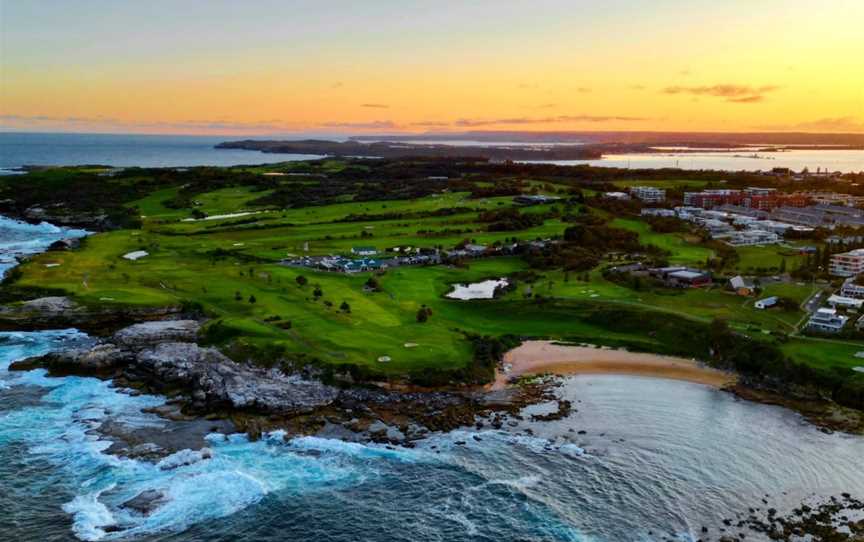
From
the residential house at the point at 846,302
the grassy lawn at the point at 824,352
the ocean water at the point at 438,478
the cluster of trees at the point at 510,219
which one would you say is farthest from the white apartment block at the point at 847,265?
the cluster of trees at the point at 510,219

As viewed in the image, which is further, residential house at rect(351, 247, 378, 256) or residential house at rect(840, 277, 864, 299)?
residential house at rect(351, 247, 378, 256)

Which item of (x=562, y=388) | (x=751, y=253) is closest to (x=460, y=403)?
(x=562, y=388)

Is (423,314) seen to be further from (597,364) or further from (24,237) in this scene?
(24,237)

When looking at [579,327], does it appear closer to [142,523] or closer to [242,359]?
[242,359]

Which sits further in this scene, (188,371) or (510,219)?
(510,219)

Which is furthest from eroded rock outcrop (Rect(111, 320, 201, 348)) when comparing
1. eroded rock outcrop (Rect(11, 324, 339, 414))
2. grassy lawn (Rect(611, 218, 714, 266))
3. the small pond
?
grassy lawn (Rect(611, 218, 714, 266))

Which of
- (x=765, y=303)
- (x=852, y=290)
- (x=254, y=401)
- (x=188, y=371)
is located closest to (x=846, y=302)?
(x=852, y=290)

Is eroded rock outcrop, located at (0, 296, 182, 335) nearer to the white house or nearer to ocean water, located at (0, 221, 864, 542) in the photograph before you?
ocean water, located at (0, 221, 864, 542)

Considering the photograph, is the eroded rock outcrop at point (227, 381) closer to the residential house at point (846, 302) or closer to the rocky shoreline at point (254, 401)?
the rocky shoreline at point (254, 401)
